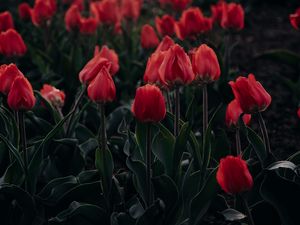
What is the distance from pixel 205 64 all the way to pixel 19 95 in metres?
0.69

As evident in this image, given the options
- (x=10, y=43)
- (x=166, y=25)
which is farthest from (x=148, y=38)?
(x=10, y=43)

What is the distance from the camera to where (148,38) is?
373 centimetres

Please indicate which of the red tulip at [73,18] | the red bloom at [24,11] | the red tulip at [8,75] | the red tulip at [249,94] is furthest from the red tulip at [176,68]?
the red bloom at [24,11]

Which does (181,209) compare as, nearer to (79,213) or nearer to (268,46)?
(79,213)

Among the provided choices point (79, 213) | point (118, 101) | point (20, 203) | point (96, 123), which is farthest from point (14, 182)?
point (118, 101)

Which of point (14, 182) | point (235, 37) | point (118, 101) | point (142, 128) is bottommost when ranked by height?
point (235, 37)

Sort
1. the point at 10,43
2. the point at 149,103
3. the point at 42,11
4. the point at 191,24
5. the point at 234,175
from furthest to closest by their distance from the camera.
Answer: the point at 42,11, the point at 191,24, the point at 10,43, the point at 149,103, the point at 234,175

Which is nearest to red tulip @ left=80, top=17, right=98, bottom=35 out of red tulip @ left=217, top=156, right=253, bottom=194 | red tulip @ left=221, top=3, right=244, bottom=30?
red tulip @ left=221, top=3, right=244, bottom=30

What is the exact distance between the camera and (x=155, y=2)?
714 cm

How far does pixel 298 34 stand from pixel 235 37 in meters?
0.58

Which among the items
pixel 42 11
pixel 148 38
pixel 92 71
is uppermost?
pixel 92 71

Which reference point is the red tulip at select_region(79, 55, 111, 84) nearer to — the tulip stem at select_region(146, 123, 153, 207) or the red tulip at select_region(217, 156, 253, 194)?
the tulip stem at select_region(146, 123, 153, 207)

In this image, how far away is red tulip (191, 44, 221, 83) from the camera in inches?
88.3

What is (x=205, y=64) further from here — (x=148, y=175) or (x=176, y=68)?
(x=148, y=175)
